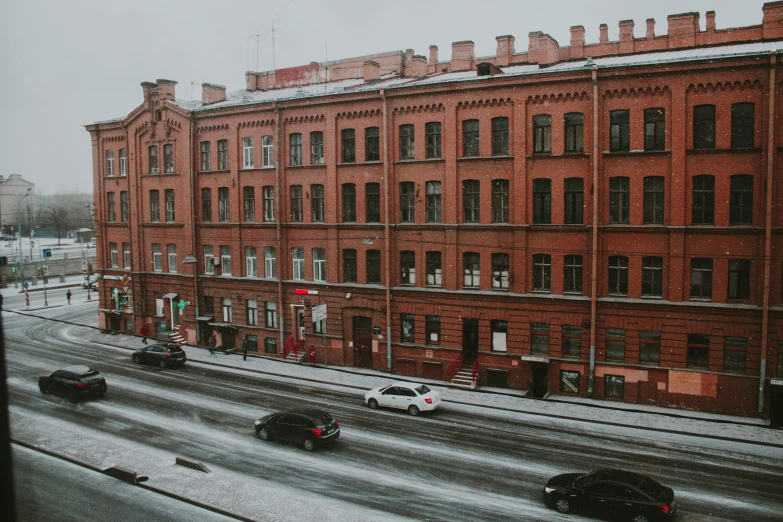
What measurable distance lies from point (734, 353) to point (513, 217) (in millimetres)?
11931

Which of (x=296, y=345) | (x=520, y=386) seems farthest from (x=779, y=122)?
(x=296, y=345)

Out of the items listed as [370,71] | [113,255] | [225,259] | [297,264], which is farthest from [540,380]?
[113,255]

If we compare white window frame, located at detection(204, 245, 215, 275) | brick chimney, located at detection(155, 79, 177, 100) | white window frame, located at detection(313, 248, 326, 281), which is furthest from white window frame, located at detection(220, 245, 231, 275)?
brick chimney, located at detection(155, 79, 177, 100)

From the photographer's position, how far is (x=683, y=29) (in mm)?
33875

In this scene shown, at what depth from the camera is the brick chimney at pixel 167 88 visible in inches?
1729

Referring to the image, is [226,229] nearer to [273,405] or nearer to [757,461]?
[273,405]

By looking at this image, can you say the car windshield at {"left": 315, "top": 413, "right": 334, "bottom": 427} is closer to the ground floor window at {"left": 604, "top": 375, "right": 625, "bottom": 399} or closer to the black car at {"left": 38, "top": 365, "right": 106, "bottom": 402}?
the black car at {"left": 38, "top": 365, "right": 106, "bottom": 402}

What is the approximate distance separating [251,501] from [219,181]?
27.2m

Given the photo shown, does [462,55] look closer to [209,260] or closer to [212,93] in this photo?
[212,93]

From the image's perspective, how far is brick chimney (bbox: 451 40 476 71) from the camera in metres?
37.2

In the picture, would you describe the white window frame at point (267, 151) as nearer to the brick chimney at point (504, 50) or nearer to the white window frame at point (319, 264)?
the white window frame at point (319, 264)

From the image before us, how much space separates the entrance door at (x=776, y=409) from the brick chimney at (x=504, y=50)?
23.1 metres

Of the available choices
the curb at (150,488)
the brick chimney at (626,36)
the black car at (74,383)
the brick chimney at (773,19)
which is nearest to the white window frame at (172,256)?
the black car at (74,383)

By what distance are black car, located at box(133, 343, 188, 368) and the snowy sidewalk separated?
6.34ft
